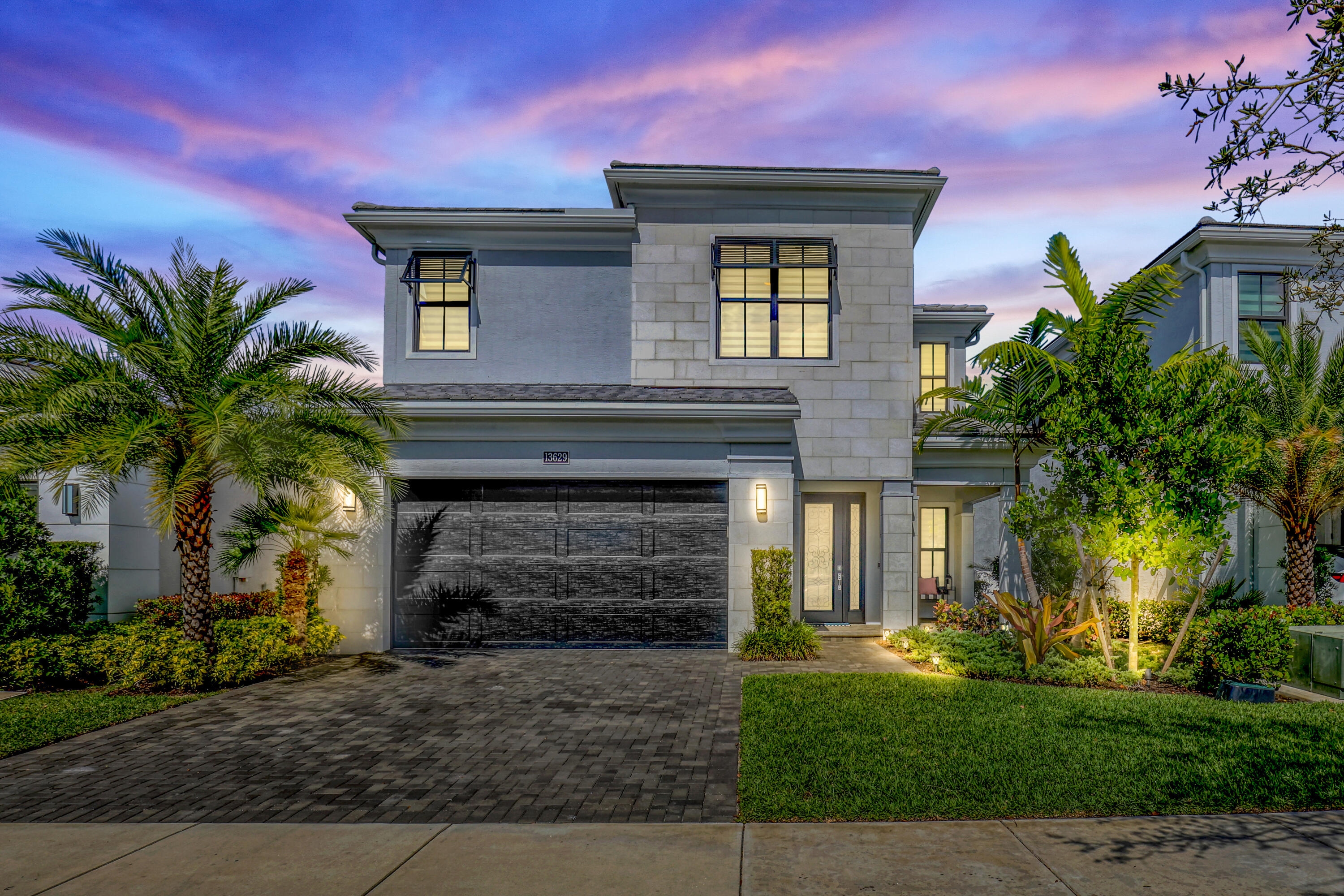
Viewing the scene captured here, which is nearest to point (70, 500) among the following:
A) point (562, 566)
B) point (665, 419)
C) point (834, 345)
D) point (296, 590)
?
point (296, 590)

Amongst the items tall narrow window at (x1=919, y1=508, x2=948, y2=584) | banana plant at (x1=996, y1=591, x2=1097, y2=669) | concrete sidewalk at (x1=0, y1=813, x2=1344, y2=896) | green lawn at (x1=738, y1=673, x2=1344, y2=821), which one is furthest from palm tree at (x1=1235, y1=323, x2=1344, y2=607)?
concrete sidewalk at (x1=0, y1=813, x2=1344, y2=896)

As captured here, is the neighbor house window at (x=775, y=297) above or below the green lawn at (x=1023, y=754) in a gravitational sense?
above

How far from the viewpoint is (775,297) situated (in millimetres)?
15508

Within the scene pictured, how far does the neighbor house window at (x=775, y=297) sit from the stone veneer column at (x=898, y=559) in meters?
3.15

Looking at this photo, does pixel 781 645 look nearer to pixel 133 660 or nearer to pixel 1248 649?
pixel 1248 649

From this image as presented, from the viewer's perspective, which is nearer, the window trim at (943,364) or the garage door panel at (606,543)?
the garage door panel at (606,543)

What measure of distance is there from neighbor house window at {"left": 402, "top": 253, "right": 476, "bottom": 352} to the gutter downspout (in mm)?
14394

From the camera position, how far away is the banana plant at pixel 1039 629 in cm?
1134

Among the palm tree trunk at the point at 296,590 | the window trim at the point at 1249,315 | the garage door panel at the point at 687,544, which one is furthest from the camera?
the window trim at the point at 1249,315

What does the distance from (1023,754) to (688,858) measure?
3.63 meters

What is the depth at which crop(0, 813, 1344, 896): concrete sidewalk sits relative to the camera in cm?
484

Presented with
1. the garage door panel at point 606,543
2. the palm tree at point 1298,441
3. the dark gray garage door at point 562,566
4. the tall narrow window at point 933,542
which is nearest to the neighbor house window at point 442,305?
the dark gray garage door at point 562,566

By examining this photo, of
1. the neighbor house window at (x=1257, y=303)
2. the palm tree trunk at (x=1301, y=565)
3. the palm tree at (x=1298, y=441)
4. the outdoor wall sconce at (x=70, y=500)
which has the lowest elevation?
the palm tree trunk at (x=1301, y=565)

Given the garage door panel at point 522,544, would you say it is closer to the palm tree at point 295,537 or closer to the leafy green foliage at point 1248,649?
the palm tree at point 295,537
